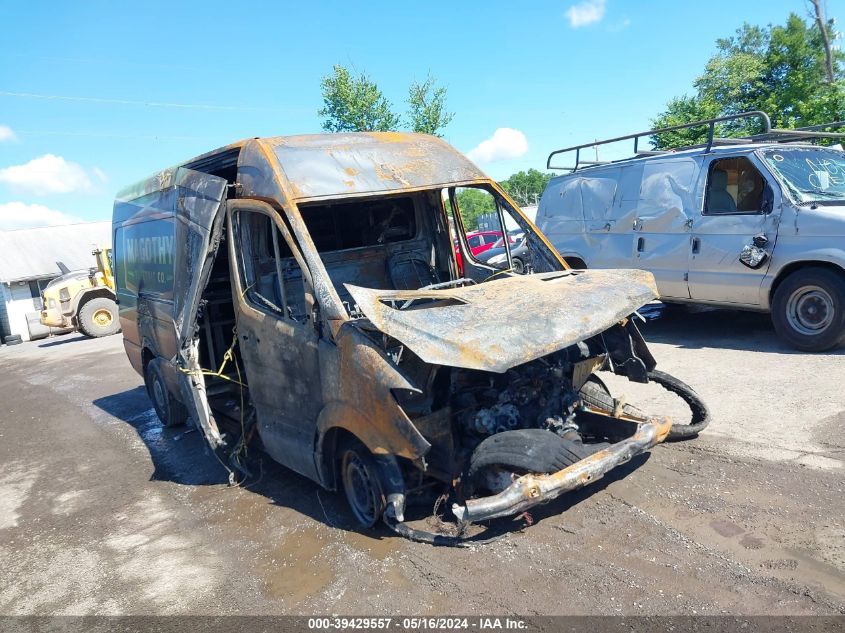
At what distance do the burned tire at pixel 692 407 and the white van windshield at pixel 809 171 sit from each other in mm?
3422

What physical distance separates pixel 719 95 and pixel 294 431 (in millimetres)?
26556

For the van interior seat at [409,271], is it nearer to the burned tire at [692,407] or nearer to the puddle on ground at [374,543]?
the burned tire at [692,407]

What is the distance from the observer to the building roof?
92.8 ft

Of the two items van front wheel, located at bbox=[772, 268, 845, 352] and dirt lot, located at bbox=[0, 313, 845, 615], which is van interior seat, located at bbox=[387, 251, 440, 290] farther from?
van front wheel, located at bbox=[772, 268, 845, 352]

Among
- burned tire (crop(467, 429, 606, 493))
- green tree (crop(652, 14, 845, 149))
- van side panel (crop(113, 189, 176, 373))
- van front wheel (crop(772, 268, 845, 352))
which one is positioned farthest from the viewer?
green tree (crop(652, 14, 845, 149))

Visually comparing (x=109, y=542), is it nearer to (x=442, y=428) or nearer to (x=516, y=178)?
(x=442, y=428)

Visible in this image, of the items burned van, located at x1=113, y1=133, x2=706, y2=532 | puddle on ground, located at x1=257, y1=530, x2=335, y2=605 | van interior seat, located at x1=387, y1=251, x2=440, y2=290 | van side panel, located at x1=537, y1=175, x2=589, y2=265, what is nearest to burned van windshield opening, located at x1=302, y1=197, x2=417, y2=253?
burned van, located at x1=113, y1=133, x2=706, y2=532

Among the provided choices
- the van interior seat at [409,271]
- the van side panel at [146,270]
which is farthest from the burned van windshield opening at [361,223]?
the van side panel at [146,270]

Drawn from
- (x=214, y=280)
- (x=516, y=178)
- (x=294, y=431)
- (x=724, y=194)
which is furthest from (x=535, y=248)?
(x=516, y=178)

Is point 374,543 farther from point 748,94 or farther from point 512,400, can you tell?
point 748,94

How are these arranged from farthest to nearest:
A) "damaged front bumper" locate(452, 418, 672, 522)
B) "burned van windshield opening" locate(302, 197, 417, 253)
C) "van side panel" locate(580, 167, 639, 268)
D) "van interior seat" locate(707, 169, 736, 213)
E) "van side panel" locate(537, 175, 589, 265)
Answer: "van side panel" locate(537, 175, 589, 265)
"van side panel" locate(580, 167, 639, 268)
"van interior seat" locate(707, 169, 736, 213)
"burned van windshield opening" locate(302, 197, 417, 253)
"damaged front bumper" locate(452, 418, 672, 522)

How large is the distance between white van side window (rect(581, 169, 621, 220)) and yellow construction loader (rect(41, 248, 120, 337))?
1611 cm

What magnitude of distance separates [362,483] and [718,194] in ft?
19.7

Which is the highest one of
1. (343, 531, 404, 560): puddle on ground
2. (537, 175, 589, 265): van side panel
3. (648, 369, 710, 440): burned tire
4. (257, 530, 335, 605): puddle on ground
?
(537, 175, 589, 265): van side panel
